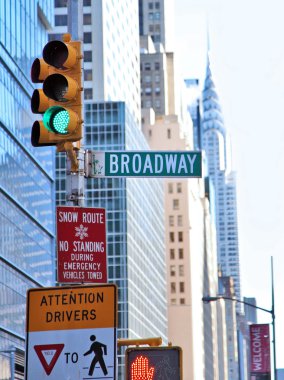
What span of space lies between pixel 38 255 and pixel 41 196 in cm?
485

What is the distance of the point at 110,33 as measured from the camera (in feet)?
494

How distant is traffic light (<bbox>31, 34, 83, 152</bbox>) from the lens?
12695 millimetres

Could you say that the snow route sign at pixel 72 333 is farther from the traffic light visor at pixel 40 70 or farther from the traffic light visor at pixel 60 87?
the traffic light visor at pixel 40 70

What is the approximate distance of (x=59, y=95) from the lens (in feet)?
41.7

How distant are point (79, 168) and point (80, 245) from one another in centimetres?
97

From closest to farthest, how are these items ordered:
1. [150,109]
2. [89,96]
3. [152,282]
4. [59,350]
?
[59,350], [89,96], [152,282], [150,109]

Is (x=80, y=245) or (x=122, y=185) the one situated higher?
(x=122, y=185)

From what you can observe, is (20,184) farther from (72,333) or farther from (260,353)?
(72,333)

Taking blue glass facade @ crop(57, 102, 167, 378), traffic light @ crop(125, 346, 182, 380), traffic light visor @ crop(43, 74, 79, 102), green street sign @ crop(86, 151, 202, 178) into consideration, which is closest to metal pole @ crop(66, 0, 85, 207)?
green street sign @ crop(86, 151, 202, 178)

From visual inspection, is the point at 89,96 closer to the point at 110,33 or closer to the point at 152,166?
the point at 110,33

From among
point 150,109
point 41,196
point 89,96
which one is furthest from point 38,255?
point 150,109

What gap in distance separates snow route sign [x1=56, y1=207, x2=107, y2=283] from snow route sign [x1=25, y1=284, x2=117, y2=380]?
2401mm

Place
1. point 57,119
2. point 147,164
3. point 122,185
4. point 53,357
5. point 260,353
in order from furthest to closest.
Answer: point 122,185, point 260,353, point 147,164, point 57,119, point 53,357

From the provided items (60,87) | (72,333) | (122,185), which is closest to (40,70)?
(60,87)
